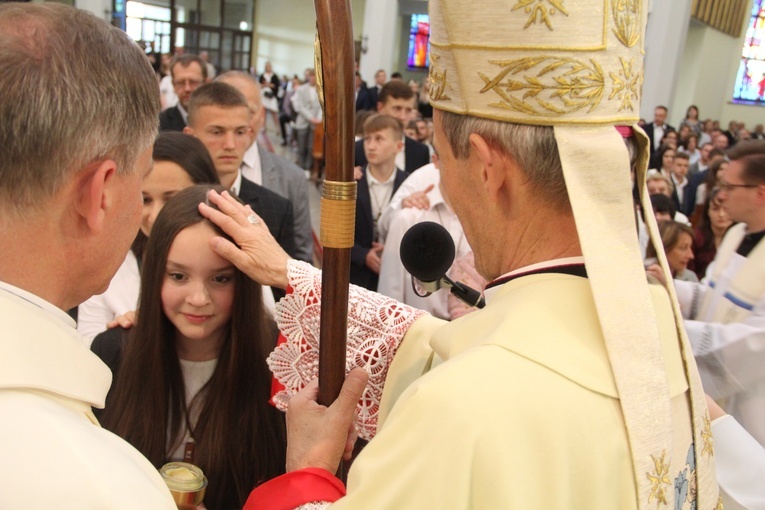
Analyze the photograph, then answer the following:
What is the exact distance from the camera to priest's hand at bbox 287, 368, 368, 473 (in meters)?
1.48

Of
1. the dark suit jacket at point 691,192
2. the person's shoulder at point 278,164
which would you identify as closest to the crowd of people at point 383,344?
the person's shoulder at point 278,164

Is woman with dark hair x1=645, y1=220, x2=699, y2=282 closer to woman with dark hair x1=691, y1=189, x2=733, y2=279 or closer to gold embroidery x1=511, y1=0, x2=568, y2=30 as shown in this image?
woman with dark hair x1=691, y1=189, x2=733, y2=279

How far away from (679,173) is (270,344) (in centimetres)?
758

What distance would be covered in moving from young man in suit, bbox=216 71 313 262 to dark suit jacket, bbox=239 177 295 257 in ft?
0.89

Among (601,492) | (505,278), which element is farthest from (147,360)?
(601,492)

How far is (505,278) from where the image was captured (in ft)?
4.36

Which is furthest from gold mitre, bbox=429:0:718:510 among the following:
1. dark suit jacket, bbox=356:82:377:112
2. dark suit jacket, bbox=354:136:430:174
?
dark suit jacket, bbox=356:82:377:112

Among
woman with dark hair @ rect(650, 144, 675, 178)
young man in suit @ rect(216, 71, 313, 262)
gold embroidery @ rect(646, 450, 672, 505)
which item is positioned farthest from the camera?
woman with dark hair @ rect(650, 144, 675, 178)

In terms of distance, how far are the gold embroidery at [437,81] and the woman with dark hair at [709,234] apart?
4175 millimetres

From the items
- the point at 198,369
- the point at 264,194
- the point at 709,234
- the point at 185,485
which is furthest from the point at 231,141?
the point at 709,234

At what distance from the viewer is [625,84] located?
4.14 feet

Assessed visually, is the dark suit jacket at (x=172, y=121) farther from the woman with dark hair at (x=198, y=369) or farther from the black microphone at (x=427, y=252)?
the black microphone at (x=427, y=252)

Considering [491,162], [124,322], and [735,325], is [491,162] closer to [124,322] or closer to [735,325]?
[124,322]

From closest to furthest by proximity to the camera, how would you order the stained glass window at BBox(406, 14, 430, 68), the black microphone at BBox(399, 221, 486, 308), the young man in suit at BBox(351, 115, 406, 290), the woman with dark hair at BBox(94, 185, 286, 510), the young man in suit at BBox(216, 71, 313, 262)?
the black microphone at BBox(399, 221, 486, 308), the woman with dark hair at BBox(94, 185, 286, 510), the young man in suit at BBox(216, 71, 313, 262), the young man in suit at BBox(351, 115, 406, 290), the stained glass window at BBox(406, 14, 430, 68)
